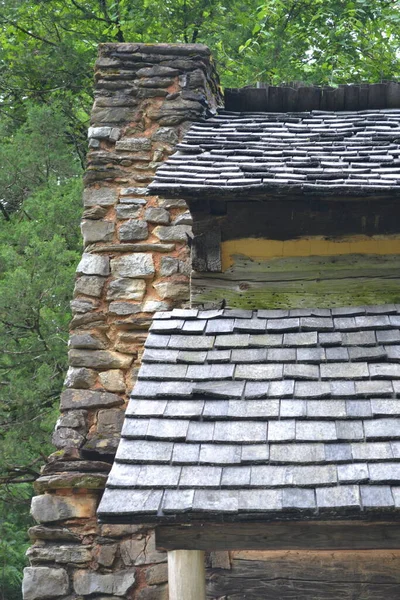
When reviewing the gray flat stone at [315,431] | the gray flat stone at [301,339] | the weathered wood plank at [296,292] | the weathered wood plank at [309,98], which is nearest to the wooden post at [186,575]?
the gray flat stone at [315,431]

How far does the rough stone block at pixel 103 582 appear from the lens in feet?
18.8

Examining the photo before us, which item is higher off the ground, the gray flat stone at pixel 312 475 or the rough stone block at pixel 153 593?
the gray flat stone at pixel 312 475

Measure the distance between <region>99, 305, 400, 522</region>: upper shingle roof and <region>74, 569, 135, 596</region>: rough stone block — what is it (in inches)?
77.2

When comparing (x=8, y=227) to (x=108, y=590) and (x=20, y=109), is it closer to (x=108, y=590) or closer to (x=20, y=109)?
(x=20, y=109)

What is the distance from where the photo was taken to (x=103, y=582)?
576 cm

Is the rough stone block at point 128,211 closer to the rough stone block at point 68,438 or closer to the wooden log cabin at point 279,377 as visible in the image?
the wooden log cabin at point 279,377

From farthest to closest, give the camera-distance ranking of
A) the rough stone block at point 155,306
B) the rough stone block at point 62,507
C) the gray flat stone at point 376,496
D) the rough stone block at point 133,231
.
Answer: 1. the rough stone block at point 133,231
2. the rough stone block at point 155,306
3. the rough stone block at point 62,507
4. the gray flat stone at point 376,496

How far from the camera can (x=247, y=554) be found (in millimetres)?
4969

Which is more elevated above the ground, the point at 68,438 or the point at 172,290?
the point at 172,290

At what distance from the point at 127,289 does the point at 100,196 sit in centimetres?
83

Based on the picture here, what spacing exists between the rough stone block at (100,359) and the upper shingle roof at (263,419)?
4.63ft

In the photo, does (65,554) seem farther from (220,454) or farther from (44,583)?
(220,454)

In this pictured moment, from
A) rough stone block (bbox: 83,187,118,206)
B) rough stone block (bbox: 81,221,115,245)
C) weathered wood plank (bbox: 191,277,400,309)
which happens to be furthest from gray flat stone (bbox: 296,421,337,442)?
rough stone block (bbox: 83,187,118,206)

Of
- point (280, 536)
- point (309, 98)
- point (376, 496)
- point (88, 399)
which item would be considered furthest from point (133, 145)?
point (376, 496)
